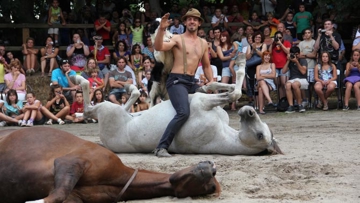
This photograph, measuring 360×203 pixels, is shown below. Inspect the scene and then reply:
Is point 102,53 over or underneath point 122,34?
underneath

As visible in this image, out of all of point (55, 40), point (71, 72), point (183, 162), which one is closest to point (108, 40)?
point (55, 40)

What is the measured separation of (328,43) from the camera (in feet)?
50.1

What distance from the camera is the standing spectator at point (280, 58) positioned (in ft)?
50.0

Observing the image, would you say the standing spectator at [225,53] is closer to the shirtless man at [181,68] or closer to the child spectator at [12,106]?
the child spectator at [12,106]

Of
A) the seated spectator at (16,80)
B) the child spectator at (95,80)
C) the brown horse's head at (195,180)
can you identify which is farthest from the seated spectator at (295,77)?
the brown horse's head at (195,180)

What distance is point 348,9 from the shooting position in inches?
641

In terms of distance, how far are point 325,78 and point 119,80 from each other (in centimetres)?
454

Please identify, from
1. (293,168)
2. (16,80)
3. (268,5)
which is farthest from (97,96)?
(293,168)

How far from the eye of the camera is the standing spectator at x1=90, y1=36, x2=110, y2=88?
16.5 meters

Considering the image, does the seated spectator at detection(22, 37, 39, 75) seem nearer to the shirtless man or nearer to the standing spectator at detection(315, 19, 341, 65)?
the standing spectator at detection(315, 19, 341, 65)

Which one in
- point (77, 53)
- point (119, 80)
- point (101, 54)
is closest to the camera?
point (119, 80)

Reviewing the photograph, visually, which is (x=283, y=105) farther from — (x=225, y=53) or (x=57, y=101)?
(x=57, y=101)

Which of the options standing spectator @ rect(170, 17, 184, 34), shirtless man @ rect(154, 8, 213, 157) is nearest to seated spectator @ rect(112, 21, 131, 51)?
standing spectator @ rect(170, 17, 184, 34)

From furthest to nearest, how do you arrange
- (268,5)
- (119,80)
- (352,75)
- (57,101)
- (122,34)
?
1. (268,5)
2. (122,34)
3. (119,80)
4. (352,75)
5. (57,101)
